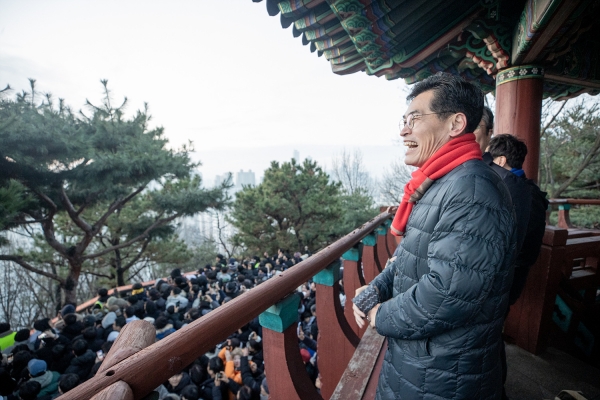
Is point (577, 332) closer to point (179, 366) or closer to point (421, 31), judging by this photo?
point (421, 31)

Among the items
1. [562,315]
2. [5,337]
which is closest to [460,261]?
[562,315]

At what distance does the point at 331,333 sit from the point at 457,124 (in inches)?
44.9

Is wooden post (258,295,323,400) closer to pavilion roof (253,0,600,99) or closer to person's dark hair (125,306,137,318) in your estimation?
pavilion roof (253,0,600,99)

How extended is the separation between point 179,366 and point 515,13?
3548 mm

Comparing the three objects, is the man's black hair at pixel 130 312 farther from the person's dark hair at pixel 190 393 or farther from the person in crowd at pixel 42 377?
the person's dark hair at pixel 190 393

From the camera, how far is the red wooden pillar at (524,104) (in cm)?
266

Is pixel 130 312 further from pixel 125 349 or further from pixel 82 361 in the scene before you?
pixel 125 349

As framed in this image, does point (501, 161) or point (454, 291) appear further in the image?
point (501, 161)

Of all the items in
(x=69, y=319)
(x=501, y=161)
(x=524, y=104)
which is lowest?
(x=69, y=319)

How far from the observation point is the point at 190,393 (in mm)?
3561

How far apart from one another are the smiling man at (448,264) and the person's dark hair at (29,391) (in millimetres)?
4878

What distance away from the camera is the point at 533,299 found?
2.19 metres

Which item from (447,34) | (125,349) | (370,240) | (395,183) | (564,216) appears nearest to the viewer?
(125,349)

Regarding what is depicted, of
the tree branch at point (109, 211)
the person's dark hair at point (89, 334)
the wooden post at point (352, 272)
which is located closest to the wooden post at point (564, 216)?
the wooden post at point (352, 272)
